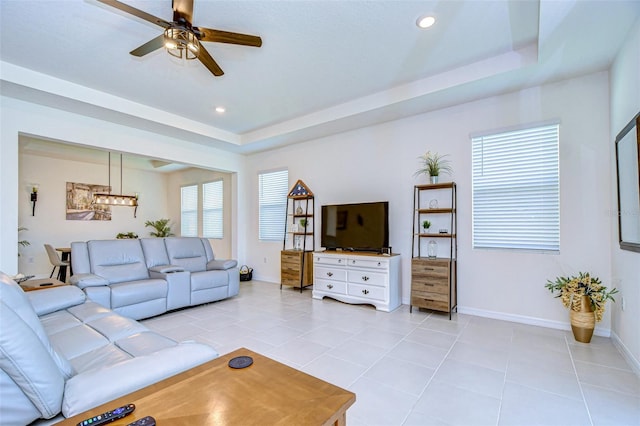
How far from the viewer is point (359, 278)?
4.39 m

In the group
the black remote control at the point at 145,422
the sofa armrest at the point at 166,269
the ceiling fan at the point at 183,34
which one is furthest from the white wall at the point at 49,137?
the black remote control at the point at 145,422

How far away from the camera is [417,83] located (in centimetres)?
375

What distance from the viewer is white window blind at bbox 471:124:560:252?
11.4 feet

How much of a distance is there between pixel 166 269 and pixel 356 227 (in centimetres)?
283

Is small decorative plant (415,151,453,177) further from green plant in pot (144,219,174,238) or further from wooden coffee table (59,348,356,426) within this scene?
green plant in pot (144,219,174,238)

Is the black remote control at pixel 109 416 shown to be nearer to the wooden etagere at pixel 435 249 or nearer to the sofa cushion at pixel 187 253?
the wooden etagere at pixel 435 249

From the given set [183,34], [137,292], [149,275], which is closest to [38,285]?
[137,292]

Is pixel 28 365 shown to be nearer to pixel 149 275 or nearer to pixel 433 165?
pixel 149 275

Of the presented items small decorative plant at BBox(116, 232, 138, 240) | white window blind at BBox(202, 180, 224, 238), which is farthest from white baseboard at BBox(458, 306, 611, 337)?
small decorative plant at BBox(116, 232, 138, 240)

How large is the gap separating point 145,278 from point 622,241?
5.45 metres

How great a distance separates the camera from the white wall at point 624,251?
243 centimetres

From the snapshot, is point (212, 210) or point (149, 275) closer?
point (149, 275)

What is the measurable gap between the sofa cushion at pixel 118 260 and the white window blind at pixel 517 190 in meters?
4.58

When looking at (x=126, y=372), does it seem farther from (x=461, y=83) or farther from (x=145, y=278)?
(x=461, y=83)
